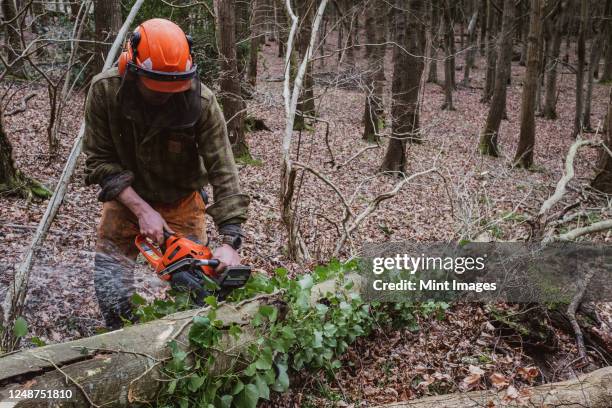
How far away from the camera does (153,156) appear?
3395 millimetres

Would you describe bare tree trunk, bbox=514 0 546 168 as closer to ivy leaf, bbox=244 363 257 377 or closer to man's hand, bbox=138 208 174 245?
man's hand, bbox=138 208 174 245

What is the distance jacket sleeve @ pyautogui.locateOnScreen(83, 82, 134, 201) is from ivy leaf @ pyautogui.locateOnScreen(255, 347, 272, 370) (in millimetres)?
1435

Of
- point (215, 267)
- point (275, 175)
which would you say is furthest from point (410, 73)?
point (215, 267)

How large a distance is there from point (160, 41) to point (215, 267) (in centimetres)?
134

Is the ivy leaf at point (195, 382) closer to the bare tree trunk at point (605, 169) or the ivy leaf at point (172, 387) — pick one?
the ivy leaf at point (172, 387)

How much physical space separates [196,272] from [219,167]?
0.79 meters

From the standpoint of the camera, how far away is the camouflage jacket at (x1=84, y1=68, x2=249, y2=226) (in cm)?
322

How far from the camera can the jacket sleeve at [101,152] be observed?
3.27 metres

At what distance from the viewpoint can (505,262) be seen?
4586 millimetres

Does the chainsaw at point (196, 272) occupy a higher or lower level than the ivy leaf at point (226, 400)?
higher

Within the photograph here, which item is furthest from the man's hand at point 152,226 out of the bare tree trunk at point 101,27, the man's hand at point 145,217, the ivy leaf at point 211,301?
the bare tree trunk at point 101,27

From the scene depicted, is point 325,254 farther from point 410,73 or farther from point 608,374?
point 410,73

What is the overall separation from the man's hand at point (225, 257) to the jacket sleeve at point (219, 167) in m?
0.31

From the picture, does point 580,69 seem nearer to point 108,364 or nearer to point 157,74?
point 157,74
